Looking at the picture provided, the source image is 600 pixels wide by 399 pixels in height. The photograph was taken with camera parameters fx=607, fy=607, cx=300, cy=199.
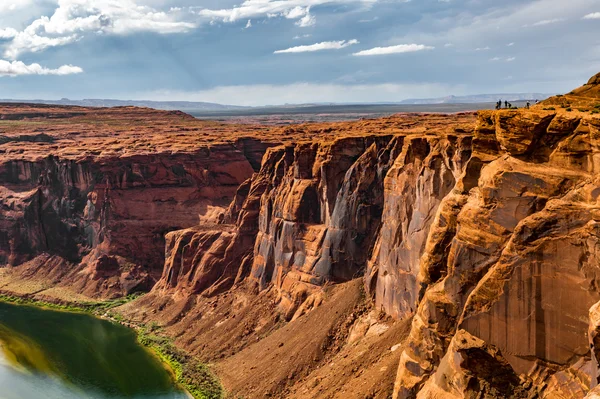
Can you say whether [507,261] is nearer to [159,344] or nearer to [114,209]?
[159,344]

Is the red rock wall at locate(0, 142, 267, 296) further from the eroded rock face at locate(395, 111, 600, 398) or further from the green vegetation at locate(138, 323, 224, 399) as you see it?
the eroded rock face at locate(395, 111, 600, 398)

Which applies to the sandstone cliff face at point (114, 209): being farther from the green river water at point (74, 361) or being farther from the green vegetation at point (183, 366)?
the green vegetation at point (183, 366)

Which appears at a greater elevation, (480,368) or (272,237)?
(480,368)

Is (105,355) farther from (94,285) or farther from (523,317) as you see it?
(523,317)

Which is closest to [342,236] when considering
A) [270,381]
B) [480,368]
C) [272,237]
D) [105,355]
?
[272,237]

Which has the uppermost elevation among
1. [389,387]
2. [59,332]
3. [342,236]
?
[342,236]

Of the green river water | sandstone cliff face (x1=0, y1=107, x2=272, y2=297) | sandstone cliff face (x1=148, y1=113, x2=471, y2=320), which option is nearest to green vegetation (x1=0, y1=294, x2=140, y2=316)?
the green river water

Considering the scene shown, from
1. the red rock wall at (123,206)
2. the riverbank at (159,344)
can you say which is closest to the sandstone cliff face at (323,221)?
the riverbank at (159,344)
